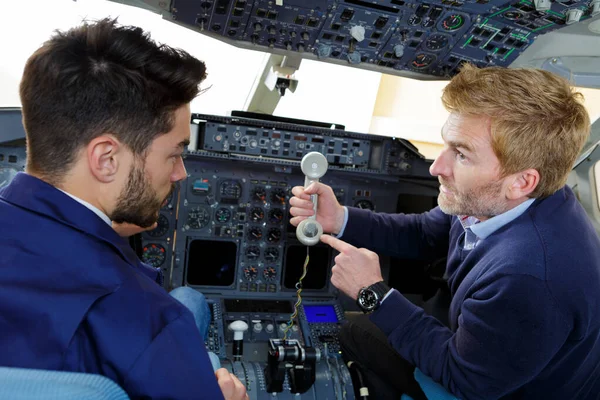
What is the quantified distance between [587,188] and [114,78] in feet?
11.0

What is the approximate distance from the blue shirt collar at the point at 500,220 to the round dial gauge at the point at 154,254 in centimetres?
205

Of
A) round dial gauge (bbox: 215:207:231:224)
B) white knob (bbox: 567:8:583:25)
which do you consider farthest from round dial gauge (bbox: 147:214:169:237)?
white knob (bbox: 567:8:583:25)

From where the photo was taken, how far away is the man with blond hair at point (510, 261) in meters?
1.93

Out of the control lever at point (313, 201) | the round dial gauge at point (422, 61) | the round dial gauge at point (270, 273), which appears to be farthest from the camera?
the round dial gauge at point (270, 273)

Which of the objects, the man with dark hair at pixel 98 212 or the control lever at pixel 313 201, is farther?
the control lever at pixel 313 201

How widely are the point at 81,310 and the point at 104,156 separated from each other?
0.40m

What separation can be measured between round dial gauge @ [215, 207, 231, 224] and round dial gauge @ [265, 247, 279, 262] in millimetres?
333

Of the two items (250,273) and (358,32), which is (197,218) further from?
(358,32)

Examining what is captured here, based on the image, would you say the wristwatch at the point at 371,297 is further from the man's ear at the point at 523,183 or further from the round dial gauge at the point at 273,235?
the round dial gauge at the point at 273,235

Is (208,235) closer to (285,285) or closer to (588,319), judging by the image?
(285,285)

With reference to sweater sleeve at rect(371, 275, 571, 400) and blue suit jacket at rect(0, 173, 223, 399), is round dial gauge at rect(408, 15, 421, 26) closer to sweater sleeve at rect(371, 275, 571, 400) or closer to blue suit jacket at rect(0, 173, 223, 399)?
sweater sleeve at rect(371, 275, 571, 400)

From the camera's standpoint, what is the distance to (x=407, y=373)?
8.35 feet

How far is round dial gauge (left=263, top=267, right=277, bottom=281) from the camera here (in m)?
3.77

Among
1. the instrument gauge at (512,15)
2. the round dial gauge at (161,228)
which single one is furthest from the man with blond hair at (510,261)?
the round dial gauge at (161,228)
